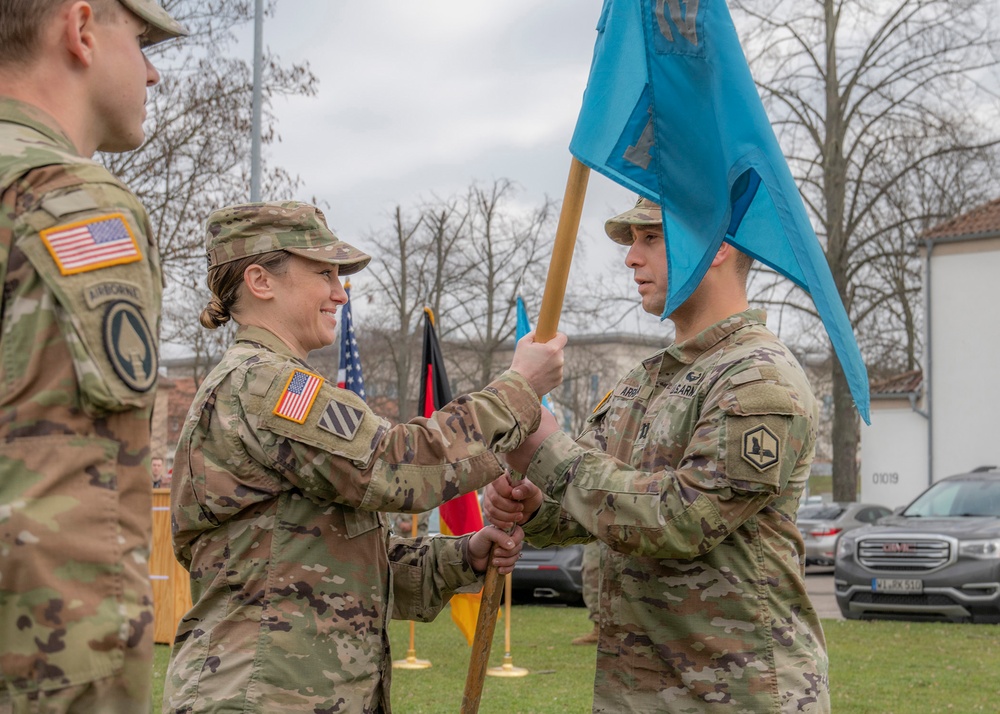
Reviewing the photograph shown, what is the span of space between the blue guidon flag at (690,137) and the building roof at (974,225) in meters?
27.1

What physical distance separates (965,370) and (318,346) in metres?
28.2

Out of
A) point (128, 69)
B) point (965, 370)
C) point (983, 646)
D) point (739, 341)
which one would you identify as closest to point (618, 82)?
point (739, 341)

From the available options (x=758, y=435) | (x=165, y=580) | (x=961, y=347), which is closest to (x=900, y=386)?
(x=961, y=347)

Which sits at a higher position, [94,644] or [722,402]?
[722,402]

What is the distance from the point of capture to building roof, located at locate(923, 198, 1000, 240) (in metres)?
28.2

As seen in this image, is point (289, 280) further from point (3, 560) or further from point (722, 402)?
point (3, 560)

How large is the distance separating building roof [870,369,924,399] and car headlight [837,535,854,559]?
16115mm

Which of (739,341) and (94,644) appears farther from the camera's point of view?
(739,341)

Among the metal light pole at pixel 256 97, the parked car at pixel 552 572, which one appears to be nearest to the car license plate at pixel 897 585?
the parked car at pixel 552 572

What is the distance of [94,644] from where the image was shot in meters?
1.83

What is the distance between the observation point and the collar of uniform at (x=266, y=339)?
327 cm

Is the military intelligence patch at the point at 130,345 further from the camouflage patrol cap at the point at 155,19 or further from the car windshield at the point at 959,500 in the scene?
the car windshield at the point at 959,500

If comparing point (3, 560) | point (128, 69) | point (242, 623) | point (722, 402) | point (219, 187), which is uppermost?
point (219, 187)

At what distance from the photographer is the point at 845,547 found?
14.5 m
